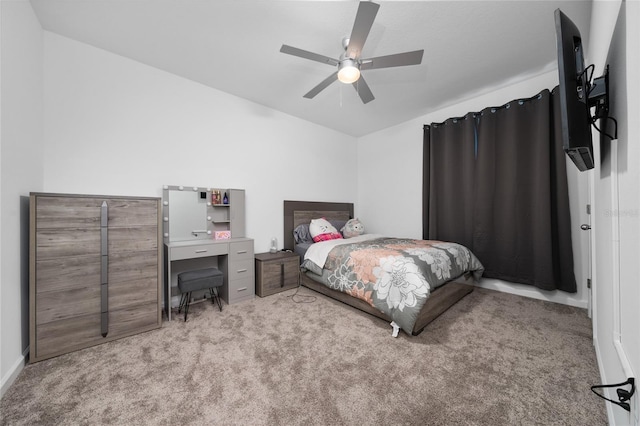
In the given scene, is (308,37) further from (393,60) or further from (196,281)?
(196,281)

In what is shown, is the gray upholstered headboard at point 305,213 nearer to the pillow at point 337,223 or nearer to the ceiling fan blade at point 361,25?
the pillow at point 337,223

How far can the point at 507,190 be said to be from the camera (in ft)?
9.75

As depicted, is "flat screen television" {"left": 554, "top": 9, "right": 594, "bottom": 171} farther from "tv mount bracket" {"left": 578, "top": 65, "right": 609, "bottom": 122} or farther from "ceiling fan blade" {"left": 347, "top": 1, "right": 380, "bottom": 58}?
"ceiling fan blade" {"left": 347, "top": 1, "right": 380, "bottom": 58}

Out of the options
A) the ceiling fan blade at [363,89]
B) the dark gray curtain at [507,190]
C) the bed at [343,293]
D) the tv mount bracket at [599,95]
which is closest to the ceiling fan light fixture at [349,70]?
the ceiling fan blade at [363,89]

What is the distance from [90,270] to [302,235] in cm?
248

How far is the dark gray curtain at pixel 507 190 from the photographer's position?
2670 mm

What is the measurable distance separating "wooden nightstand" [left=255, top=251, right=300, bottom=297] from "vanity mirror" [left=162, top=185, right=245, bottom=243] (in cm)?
53

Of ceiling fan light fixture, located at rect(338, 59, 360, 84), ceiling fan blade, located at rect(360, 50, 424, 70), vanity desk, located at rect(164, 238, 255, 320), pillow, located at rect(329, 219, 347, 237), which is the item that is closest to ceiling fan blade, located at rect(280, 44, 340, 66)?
ceiling fan light fixture, located at rect(338, 59, 360, 84)

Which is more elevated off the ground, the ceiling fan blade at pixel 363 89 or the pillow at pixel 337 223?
the ceiling fan blade at pixel 363 89

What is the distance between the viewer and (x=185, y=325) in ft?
7.50

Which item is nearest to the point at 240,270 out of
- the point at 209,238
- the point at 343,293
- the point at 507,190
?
the point at 209,238

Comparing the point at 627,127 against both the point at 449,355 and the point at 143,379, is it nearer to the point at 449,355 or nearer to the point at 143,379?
the point at 449,355

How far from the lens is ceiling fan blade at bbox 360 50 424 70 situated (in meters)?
1.89

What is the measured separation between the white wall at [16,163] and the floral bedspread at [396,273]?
8.27 ft
